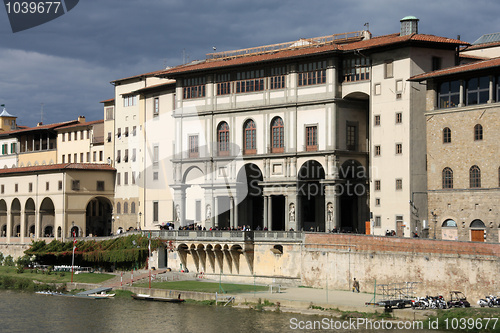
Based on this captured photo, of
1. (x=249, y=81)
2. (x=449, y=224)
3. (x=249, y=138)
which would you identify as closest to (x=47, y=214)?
(x=249, y=138)

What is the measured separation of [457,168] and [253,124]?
864 inches

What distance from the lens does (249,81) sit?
79.4m

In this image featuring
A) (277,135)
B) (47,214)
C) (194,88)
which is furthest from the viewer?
(47,214)

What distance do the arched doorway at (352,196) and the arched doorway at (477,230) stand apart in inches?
515

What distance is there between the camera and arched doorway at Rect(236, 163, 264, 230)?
266 ft

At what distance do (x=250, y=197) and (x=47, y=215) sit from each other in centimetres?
2755

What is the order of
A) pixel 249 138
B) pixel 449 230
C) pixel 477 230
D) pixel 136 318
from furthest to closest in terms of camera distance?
pixel 249 138 → pixel 449 230 → pixel 477 230 → pixel 136 318

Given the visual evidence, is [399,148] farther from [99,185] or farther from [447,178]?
[99,185]

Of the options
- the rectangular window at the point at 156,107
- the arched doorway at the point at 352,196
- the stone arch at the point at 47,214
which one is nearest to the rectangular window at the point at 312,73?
the arched doorway at the point at 352,196

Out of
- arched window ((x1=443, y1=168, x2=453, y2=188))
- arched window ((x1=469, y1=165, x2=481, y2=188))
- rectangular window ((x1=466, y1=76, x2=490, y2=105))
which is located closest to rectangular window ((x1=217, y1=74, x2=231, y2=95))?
arched window ((x1=443, y1=168, x2=453, y2=188))

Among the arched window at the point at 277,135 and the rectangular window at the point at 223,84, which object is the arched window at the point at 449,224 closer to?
Result: the arched window at the point at 277,135

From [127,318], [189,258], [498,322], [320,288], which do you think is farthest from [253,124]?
[498,322]

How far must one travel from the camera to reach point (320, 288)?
218ft

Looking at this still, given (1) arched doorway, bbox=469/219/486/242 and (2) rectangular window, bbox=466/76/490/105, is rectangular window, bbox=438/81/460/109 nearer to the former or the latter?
(2) rectangular window, bbox=466/76/490/105
